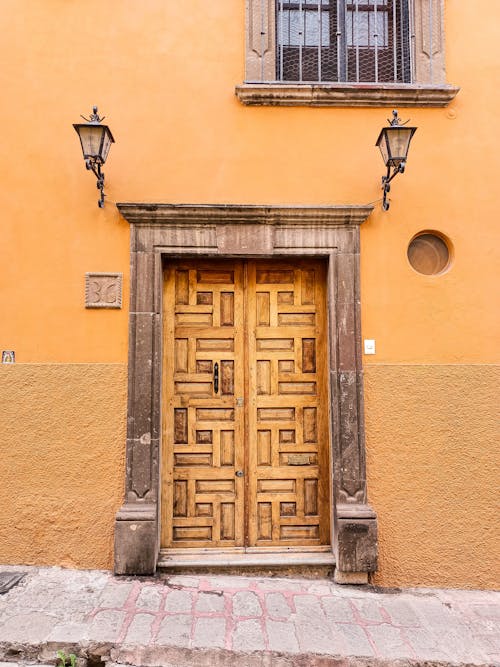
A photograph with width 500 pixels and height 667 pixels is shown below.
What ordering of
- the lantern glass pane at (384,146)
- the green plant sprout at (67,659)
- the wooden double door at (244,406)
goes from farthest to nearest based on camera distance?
1. the wooden double door at (244,406)
2. the lantern glass pane at (384,146)
3. the green plant sprout at (67,659)

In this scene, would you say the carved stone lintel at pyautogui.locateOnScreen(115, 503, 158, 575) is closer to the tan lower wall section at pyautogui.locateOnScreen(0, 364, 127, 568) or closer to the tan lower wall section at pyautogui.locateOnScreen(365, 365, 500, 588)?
the tan lower wall section at pyautogui.locateOnScreen(0, 364, 127, 568)

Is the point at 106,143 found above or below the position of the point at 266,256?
above

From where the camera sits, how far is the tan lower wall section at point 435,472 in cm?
378

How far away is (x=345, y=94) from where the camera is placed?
4004 millimetres

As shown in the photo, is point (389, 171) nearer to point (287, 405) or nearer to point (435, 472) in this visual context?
point (287, 405)

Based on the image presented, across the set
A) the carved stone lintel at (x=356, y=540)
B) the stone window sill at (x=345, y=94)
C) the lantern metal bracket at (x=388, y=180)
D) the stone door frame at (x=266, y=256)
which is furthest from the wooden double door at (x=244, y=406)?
the stone window sill at (x=345, y=94)

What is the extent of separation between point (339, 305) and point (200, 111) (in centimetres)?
203

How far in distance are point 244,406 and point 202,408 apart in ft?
1.18

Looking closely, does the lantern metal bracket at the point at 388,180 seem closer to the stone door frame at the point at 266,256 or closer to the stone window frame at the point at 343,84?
the stone door frame at the point at 266,256

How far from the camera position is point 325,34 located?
4.29 meters

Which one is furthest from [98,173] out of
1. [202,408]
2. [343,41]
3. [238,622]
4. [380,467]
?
[238,622]

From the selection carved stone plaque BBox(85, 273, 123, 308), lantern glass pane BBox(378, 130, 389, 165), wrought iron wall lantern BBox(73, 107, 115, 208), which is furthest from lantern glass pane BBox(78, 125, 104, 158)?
lantern glass pane BBox(378, 130, 389, 165)

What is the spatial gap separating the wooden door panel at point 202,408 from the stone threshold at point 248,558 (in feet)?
0.28

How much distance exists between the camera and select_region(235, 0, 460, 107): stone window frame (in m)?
3.98
